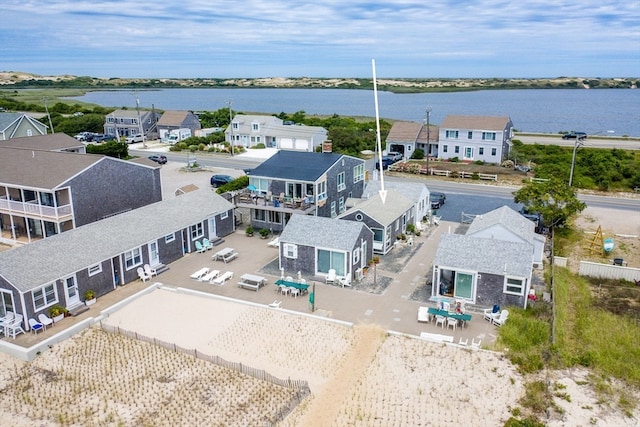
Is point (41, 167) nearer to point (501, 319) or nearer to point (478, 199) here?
point (501, 319)

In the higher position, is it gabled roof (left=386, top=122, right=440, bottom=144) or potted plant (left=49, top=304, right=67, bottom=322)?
gabled roof (left=386, top=122, right=440, bottom=144)

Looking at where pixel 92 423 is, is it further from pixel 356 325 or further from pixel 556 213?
pixel 556 213

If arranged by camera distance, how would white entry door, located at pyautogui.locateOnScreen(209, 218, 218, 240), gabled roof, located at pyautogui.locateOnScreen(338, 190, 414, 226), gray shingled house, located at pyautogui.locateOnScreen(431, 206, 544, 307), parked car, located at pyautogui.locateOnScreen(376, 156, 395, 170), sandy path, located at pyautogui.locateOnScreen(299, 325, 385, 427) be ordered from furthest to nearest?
parked car, located at pyautogui.locateOnScreen(376, 156, 395, 170), white entry door, located at pyautogui.locateOnScreen(209, 218, 218, 240), gabled roof, located at pyautogui.locateOnScreen(338, 190, 414, 226), gray shingled house, located at pyautogui.locateOnScreen(431, 206, 544, 307), sandy path, located at pyautogui.locateOnScreen(299, 325, 385, 427)

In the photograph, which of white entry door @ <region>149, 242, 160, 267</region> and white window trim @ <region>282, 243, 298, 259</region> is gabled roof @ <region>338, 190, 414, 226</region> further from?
white entry door @ <region>149, 242, 160, 267</region>

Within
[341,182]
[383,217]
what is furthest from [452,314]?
[341,182]

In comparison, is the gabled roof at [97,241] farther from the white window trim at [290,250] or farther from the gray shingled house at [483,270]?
the gray shingled house at [483,270]

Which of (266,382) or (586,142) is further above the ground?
(586,142)

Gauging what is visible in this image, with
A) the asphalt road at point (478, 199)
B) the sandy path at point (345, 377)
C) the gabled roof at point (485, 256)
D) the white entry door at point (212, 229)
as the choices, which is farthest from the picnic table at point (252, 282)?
the asphalt road at point (478, 199)

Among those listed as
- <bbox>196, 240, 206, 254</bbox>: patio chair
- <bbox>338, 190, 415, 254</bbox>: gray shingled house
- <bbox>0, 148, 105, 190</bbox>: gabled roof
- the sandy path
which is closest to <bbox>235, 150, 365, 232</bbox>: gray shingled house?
<bbox>338, 190, 415, 254</bbox>: gray shingled house
